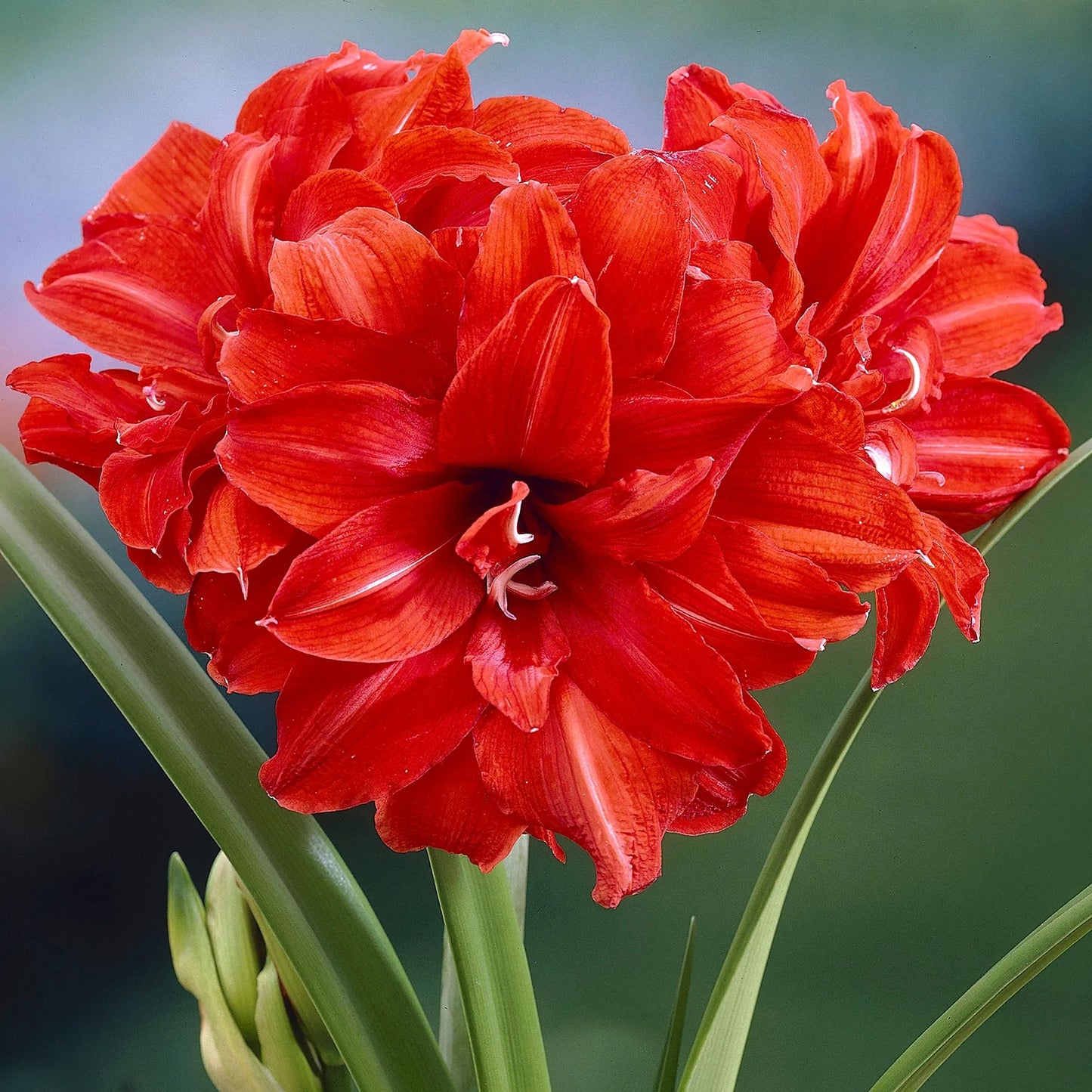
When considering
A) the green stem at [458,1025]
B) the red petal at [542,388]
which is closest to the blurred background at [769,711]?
the green stem at [458,1025]

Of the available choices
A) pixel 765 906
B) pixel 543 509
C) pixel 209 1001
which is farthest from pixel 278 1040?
pixel 543 509

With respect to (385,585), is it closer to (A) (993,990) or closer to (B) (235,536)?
(B) (235,536)

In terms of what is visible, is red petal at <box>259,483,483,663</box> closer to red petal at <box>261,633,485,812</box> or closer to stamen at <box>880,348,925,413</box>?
red petal at <box>261,633,485,812</box>

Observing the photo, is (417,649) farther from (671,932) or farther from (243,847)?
(671,932)

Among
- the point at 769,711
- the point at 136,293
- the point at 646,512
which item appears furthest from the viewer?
the point at 769,711

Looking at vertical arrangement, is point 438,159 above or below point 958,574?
above
